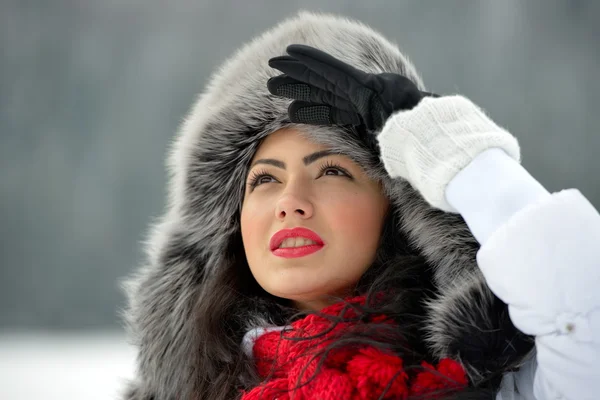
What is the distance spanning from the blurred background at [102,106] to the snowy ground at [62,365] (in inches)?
1.1

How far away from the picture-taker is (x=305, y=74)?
106 cm

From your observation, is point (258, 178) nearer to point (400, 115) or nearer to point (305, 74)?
point (305, 74)

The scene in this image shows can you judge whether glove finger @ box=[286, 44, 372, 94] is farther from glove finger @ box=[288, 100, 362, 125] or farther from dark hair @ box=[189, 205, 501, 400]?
dark hair @ box=[189, 205, 501, 400]

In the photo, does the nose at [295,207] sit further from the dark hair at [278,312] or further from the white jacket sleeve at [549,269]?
the white jacket sleeve at [549,269]

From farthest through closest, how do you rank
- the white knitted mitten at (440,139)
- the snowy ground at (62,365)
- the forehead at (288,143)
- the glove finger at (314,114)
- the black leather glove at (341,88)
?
the snowy ground at (62,365), the forehead at (288,143), the glove finger at (314,114), the black leather glove at (341,88), the white knitted mitten at (440,139)

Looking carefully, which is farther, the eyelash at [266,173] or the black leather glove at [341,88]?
the eyelash at [266,173]

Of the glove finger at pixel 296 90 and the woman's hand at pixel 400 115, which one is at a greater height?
the glove finger at pixel 296 90

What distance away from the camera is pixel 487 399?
0.93 meters

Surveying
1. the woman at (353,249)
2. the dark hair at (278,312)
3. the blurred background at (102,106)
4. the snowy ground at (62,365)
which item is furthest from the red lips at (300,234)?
the blurred background at (102,106)

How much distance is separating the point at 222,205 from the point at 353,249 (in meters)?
0.38

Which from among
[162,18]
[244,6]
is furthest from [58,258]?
[244,6]

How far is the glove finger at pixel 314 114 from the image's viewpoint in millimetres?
1118

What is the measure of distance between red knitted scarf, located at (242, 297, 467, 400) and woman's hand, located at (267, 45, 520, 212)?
0.86 feet

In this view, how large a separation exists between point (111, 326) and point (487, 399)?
12.9 ft
